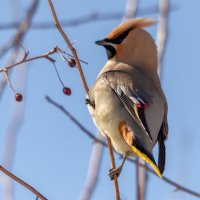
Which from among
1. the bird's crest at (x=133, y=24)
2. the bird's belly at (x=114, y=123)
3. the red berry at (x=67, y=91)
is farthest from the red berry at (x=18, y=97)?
the bird's crest at (x=133, y=24)

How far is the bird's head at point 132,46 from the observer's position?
3.70 meters

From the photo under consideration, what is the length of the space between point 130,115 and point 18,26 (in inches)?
28.8

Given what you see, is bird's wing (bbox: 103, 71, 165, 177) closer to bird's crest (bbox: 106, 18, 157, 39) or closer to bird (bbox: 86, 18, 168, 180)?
bird (bbox: 86, 18, 168, 180)

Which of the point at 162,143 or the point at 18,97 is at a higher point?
the point at 18,97

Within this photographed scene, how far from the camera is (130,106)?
9.80ft

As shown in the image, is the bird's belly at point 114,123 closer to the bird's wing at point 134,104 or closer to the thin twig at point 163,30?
the bird's wing at point 134,104

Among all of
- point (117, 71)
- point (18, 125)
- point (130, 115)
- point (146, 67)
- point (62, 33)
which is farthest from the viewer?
point (146, 67)

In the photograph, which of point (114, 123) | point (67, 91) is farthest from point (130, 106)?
point (67, 91)

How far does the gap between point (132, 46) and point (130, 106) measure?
3.20 feet

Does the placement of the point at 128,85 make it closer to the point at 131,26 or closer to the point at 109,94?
the point at 109,94

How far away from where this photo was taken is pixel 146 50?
388 cm

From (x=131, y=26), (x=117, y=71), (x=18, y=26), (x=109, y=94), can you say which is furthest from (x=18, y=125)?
(x=131, y=26)

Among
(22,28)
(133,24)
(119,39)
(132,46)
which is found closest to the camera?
(22,28)

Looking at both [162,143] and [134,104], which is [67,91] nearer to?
[134,104]
